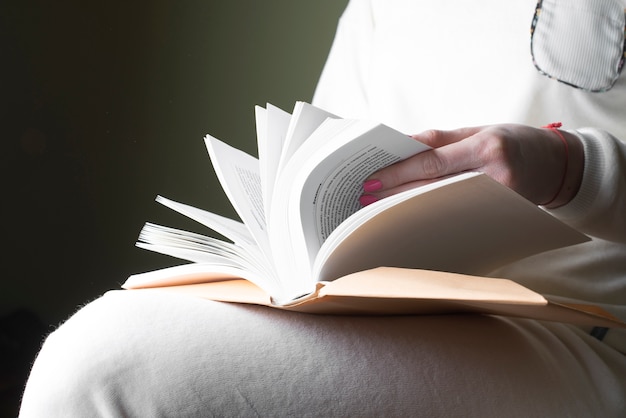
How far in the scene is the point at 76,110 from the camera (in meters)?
1.32

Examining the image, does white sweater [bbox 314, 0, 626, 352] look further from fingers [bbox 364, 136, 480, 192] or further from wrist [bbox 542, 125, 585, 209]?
fingers [bbox 364, 136, 480, 192]

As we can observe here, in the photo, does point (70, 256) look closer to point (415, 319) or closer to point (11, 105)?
point (11, 105)

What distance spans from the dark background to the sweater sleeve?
887mm

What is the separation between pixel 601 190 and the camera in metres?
0.75

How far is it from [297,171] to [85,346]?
0.77 feet

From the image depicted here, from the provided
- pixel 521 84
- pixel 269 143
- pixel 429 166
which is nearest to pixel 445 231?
pixel 429 166

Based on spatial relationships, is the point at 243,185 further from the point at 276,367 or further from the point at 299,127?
the point at 276,367

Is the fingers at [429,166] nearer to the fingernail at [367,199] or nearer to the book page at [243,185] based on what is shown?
the fingernail at [367,199]

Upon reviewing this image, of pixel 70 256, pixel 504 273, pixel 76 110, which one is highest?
pixel 76 110

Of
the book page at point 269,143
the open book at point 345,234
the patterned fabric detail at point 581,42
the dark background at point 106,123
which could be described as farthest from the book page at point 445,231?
the dark background at point 106,123

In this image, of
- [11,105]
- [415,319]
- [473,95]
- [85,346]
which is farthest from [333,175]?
[11,105]

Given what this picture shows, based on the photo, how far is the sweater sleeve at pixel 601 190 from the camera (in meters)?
0.74

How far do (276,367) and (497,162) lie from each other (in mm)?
303

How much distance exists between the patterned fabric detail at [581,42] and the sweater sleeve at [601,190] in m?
0.16
